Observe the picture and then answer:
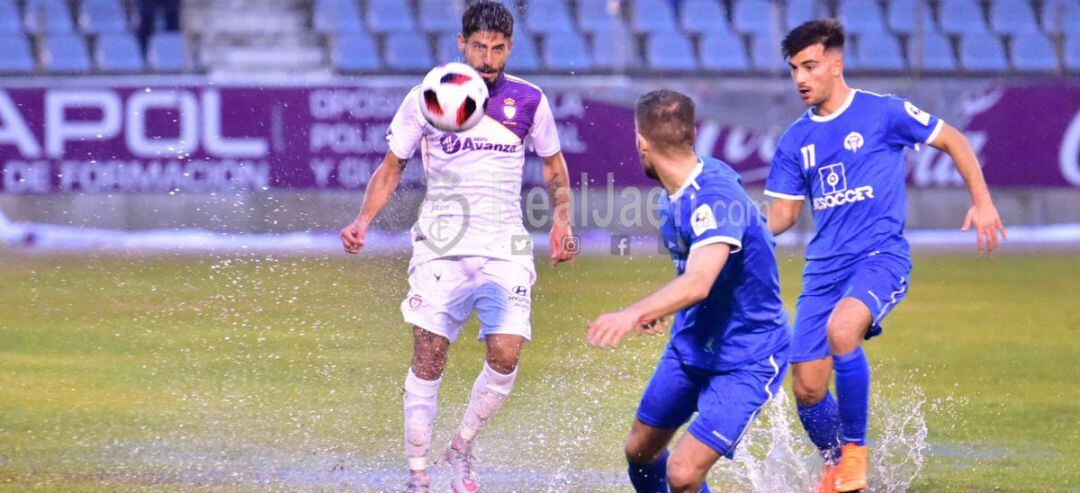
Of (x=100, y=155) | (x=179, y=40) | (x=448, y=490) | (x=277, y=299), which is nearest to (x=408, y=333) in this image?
(x=277, y=299)

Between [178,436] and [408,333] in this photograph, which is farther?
[408,333]

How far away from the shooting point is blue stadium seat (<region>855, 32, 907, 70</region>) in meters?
20.1

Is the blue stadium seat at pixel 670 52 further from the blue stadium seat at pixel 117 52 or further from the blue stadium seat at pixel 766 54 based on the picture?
the blue stadium seat at pixel 117 52

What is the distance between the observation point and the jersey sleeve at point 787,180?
22.4ft

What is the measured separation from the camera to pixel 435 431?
782 centimetres

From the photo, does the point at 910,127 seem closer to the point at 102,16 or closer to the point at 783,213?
the point at 783,213

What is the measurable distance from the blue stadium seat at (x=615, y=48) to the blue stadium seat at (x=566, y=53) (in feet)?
0.48

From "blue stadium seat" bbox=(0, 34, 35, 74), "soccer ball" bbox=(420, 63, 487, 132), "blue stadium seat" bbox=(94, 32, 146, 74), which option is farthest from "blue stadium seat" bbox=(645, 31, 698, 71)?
"soccer ball" bbox=(420, 63, 487, 132)

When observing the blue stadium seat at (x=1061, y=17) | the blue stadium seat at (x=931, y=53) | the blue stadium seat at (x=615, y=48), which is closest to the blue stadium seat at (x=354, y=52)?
the blue stadium seat at (x=615, y=48)

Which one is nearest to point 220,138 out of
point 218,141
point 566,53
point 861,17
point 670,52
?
point 218,141

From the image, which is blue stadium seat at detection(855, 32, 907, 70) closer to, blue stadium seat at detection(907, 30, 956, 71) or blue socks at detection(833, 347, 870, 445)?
blue stadium seat at detection(907, 30, 956, 71)

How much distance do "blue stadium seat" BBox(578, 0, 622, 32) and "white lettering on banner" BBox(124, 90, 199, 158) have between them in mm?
5611

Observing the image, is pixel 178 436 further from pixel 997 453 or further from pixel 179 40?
pixel 179 40

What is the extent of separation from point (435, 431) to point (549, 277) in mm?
7558
